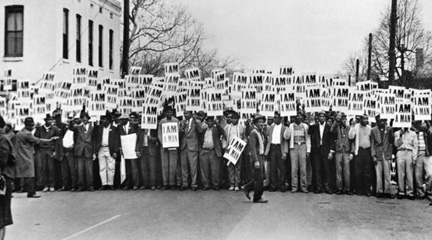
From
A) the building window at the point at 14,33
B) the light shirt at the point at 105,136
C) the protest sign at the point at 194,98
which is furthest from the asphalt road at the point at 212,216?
the building window at the point at 14,33

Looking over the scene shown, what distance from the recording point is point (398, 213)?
13609 millimetres

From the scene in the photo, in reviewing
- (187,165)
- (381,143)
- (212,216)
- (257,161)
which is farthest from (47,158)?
(381,143)

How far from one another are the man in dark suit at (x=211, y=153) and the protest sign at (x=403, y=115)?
4494mm

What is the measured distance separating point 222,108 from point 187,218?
580 cm

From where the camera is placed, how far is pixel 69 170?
1802 cm

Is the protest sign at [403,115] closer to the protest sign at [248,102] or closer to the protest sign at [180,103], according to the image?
the protest sign at [248,102]

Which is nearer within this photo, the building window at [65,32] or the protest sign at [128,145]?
the protest sign at [128,145]

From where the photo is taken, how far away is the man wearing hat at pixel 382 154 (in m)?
16.3

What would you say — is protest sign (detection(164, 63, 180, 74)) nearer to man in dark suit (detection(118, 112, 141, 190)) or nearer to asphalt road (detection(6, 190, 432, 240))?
man in dark suit (detection(118, 112, 141, 190))

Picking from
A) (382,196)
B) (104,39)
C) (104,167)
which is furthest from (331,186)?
(104,39)

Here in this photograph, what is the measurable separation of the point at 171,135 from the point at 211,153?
46.3 inches

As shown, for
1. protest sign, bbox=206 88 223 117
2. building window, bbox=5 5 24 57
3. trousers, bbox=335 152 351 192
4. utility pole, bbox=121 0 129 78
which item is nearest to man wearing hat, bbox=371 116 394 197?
trousers, bbox=335 152 351 192

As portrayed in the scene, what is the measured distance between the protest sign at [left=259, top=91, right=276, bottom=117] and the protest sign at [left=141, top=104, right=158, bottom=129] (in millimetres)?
2889

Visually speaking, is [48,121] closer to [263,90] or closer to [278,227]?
[263,90]
